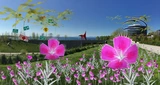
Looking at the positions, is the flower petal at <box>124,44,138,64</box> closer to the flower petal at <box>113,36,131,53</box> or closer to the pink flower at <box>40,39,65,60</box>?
the flower petal at <box>113,36,131,53</box>

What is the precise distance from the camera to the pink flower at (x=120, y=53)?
2.56 feet

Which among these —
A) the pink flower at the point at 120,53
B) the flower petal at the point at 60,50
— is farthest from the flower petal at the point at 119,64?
the flower petal at the point at 60,50

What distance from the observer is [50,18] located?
8.44m

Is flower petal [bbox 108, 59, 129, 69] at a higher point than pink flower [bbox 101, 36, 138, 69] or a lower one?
lower

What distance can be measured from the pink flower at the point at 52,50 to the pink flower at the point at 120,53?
270mm

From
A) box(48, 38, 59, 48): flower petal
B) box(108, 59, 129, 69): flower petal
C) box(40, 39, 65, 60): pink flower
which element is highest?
box(48, 38, 59, 48): flower petal

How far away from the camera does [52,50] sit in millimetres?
1044

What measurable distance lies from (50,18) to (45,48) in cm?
751

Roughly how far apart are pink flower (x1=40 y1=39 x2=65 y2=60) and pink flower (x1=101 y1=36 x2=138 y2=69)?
0.88ft

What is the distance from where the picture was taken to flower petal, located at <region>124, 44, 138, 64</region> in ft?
2.56

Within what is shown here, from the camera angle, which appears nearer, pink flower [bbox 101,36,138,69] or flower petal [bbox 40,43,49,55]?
pink flower [bbox 101,36,138,69]

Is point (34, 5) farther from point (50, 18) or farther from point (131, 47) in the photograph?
point (131, 47)

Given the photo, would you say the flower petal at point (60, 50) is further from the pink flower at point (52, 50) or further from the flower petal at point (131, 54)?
the flower petal at point (131, 54)

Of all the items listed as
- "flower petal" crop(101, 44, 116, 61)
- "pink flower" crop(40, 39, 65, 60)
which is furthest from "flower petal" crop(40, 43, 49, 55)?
"flower petal" crop(101, 44, 116, 61)
